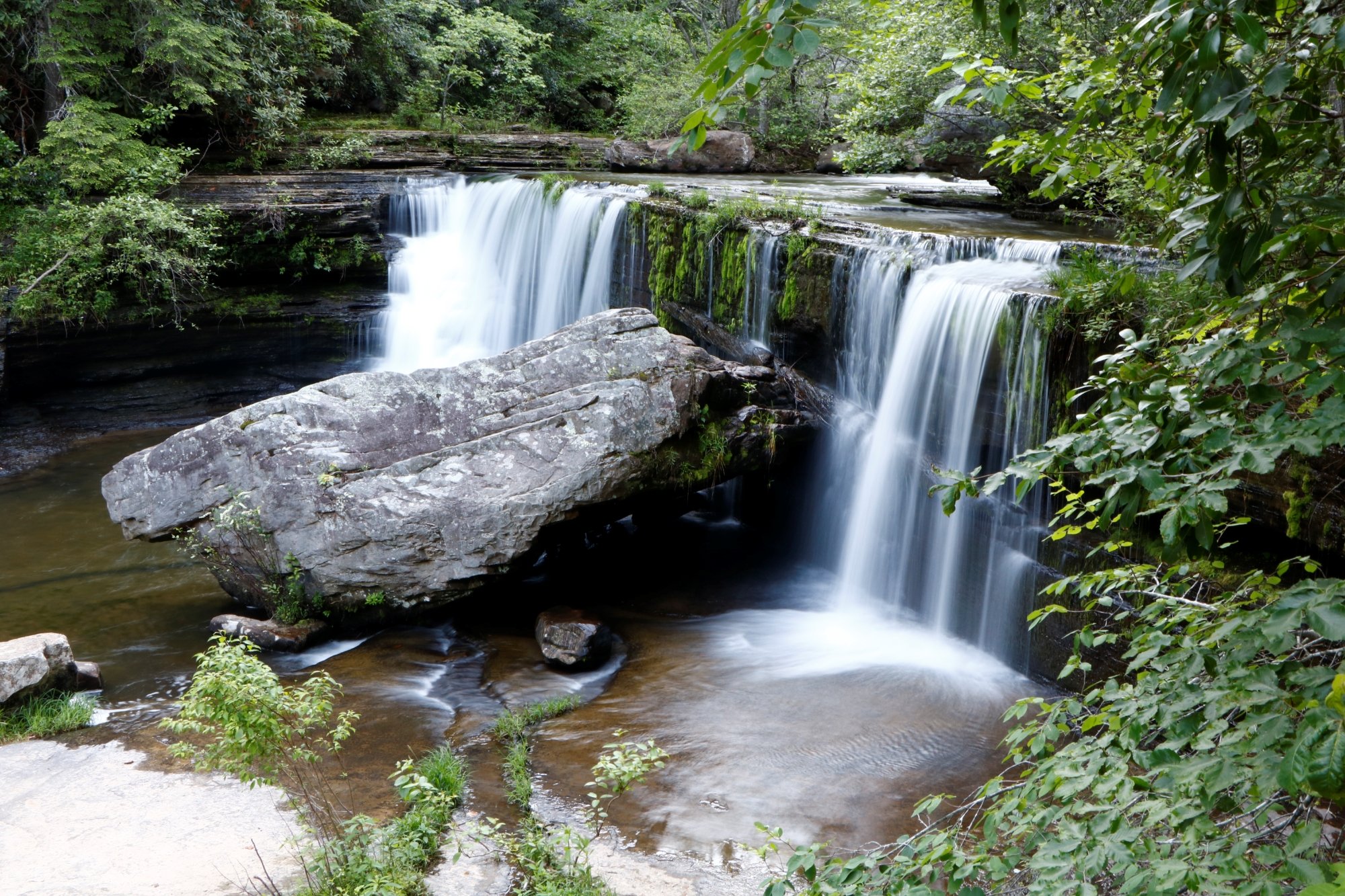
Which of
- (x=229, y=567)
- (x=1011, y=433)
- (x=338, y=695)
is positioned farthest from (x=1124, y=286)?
(x=229, y=567)

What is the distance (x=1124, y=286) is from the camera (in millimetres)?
2805

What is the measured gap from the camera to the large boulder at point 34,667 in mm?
6211

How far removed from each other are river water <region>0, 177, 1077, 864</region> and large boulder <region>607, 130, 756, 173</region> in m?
7.49

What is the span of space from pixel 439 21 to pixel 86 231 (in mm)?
11499

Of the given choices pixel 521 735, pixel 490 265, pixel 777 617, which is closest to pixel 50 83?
pixel 490 265

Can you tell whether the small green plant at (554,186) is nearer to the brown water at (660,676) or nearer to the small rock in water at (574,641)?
the brown water at (660,676)

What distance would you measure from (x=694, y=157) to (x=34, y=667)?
14.1m

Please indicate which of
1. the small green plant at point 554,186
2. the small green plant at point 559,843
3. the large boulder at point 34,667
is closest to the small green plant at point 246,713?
the small green plant at point 559,843

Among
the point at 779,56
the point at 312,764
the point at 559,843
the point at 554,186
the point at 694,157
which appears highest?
the point at 694,157

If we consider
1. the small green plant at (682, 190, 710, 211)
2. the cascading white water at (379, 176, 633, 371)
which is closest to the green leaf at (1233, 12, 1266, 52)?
the small green plant at (682, 190, 710, 211)

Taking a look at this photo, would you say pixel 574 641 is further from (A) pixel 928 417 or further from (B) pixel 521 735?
(A) pixel 928 417

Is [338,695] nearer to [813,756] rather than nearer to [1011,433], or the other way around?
Result: [813,756]

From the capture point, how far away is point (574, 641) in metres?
7.25

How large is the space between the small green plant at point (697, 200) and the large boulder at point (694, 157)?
253 inches
